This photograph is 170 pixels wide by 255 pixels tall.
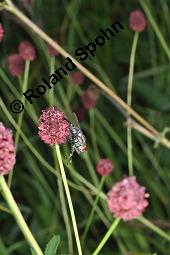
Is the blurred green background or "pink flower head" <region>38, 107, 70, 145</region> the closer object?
"pink flower head" <region>38, 107, 70, 145</region>

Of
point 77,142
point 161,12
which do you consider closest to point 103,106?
point 161,12

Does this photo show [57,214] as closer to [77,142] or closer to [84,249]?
[84,249]

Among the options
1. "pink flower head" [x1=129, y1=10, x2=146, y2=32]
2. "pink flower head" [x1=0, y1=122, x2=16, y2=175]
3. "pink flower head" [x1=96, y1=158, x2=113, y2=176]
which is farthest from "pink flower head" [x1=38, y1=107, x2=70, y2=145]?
"pink flower head" [x1=129, y1=10, x2=146, y2=32]

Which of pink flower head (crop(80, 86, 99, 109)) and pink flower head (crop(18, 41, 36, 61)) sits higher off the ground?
pink flower head (crop(18, 41, 36, 61))

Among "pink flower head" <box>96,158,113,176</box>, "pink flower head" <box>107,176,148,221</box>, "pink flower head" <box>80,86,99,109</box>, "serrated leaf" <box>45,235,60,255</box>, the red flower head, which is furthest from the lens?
the red flower head

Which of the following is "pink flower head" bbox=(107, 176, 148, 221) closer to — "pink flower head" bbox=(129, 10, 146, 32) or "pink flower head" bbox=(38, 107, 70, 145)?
"pink flower head" bbox=(38, 107, 70, 145)

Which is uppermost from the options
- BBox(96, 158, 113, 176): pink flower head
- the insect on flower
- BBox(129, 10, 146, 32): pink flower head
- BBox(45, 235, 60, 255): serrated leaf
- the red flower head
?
BBox(129, 10, 146, 32): pink flower head

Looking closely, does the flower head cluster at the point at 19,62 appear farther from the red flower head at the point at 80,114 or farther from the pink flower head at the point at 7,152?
the pink flower head at the point at 7,152

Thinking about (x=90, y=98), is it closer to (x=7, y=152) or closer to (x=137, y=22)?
(x=137, y=22)
